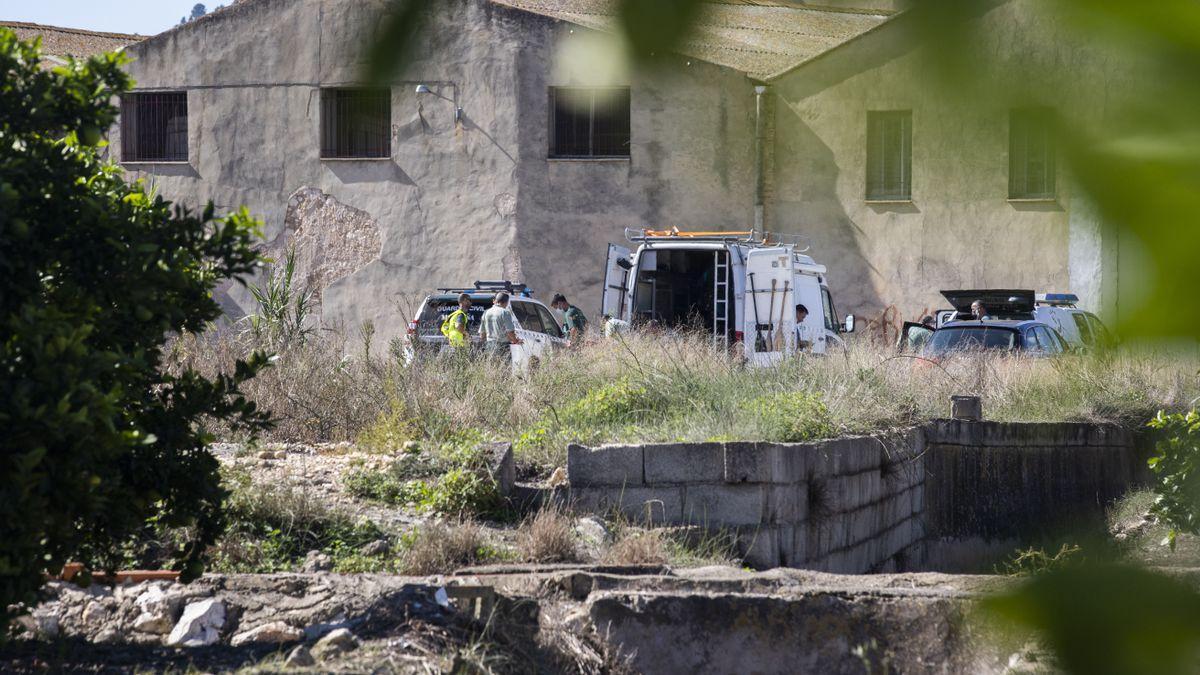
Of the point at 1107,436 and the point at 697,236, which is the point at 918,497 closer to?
the point at 1107,436

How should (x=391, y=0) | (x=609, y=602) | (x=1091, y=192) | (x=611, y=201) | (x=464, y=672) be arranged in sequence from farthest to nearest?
(x=611, y=201) < (x=609, y=602) < (x=464, y=672) < (x=391, y=0) < (x=1091, y=192)

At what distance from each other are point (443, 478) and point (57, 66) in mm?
3593

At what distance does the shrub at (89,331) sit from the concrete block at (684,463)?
3073 millimetres

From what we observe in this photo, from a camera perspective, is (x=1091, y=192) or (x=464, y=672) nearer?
(x=1091, y=192)

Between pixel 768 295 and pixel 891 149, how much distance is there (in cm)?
1561

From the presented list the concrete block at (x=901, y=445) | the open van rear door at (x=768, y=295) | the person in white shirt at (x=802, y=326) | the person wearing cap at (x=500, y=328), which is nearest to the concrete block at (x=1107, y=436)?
the concrete block at (x=901, y=445)

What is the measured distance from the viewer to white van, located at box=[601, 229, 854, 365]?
633 inches

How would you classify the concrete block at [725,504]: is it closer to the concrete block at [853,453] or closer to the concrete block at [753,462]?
the concrete block at [753,462]

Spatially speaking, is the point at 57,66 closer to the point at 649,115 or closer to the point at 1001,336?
the point at 649,115

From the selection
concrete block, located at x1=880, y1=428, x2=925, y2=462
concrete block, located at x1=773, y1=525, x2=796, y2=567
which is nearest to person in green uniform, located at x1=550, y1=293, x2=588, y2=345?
concrete block, located at x1=880, y1=428, x2=925, y2=462

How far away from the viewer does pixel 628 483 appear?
8.33 metres

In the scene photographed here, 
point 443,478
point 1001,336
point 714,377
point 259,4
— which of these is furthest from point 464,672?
point 1001,336

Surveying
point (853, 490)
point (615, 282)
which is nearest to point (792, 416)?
point (853, 490)

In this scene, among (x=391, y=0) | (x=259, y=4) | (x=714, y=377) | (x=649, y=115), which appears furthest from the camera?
(x=714, y=377)
